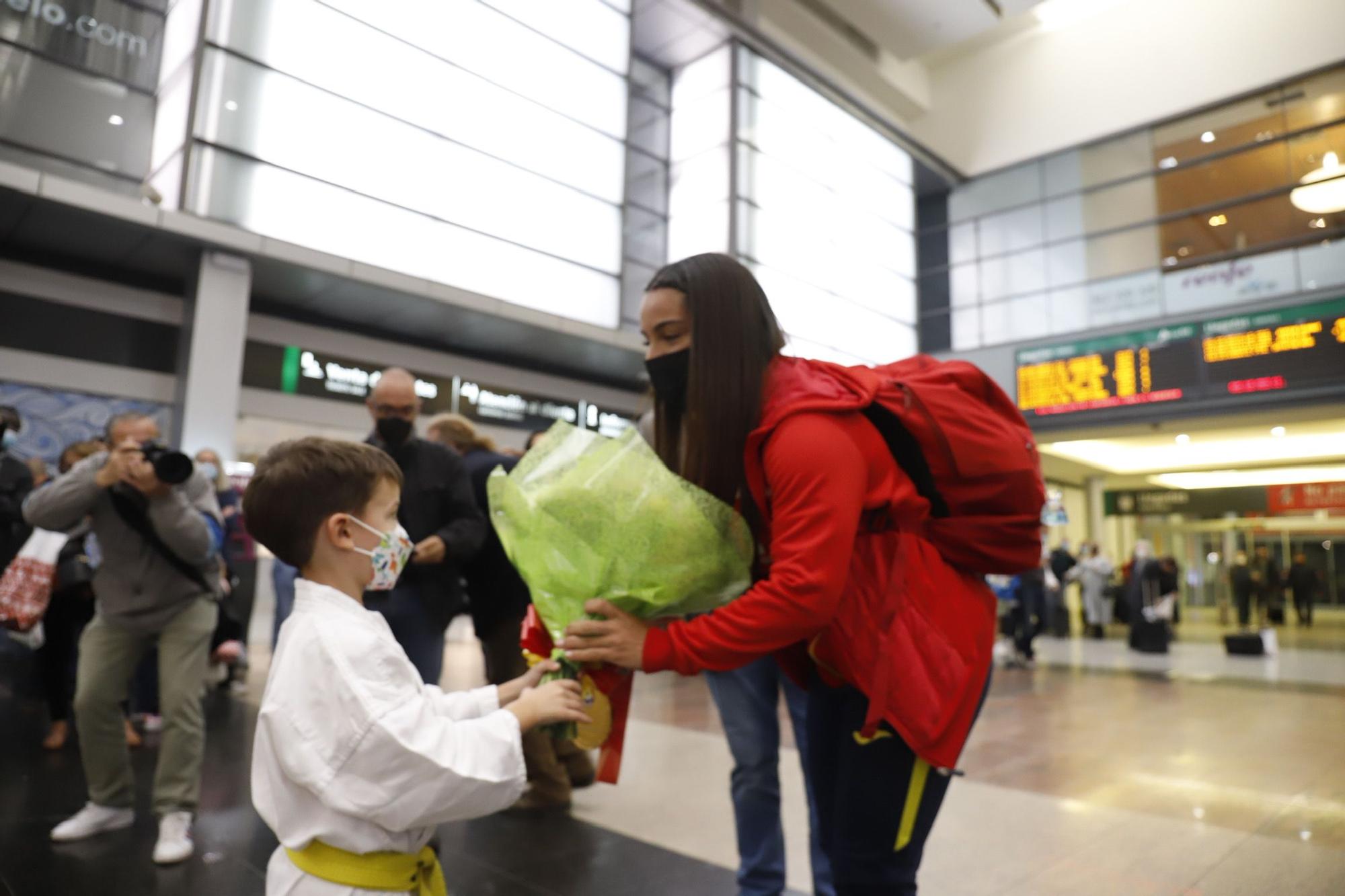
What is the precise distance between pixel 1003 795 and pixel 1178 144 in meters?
16.4

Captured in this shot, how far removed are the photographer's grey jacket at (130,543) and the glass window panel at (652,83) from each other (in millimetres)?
14168

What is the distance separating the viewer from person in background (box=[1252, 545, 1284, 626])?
17.4 metres

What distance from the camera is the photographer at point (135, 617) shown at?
3.11 metres

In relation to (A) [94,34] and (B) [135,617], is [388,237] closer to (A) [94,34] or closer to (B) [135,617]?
(A) [94,34]

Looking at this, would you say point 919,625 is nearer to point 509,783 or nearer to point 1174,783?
point 509,783

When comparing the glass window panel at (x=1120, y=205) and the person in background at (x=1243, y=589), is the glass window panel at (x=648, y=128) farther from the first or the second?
the person in background at (x=1243, y=589)

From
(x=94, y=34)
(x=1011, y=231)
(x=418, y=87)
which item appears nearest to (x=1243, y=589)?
(x=1011, y=231)

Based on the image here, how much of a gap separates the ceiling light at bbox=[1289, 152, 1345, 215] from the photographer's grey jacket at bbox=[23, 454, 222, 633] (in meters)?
16.8

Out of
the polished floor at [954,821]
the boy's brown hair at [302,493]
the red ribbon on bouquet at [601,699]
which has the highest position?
the boy's brown hair at [302,493]

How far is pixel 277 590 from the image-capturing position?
617 centimetres

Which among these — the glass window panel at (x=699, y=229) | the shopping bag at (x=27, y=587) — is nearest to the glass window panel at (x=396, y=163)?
the glass window panel at (x=699, y=229)

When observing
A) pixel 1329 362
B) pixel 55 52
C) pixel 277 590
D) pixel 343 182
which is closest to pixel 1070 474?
pixel 1329 362

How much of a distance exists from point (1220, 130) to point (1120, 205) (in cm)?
200

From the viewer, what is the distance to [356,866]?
4.33 ft
